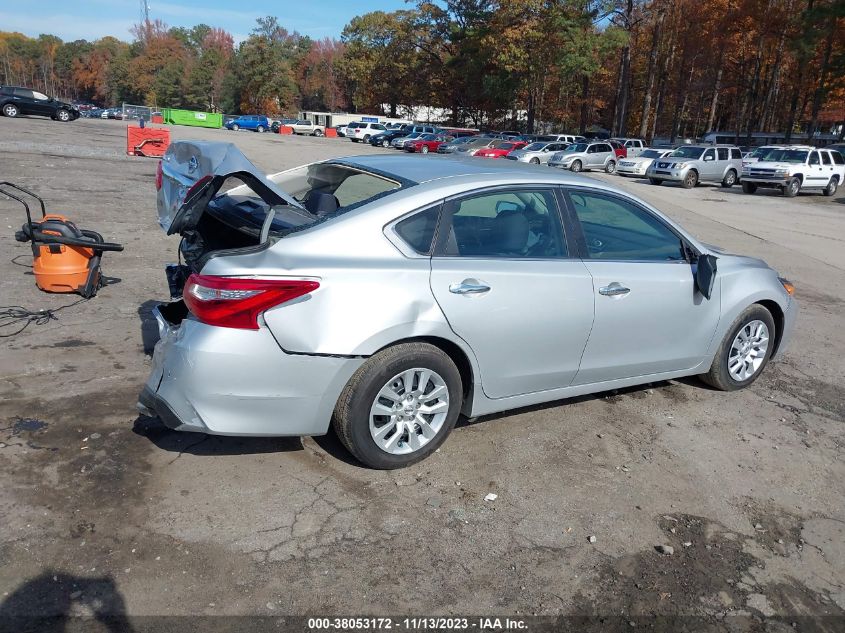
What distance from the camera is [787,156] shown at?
26188 mm

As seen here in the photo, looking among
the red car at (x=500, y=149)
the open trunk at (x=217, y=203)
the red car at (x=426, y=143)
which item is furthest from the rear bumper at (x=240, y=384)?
the red car at (x=426, y=143)

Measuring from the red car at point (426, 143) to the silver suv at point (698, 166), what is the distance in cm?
1801

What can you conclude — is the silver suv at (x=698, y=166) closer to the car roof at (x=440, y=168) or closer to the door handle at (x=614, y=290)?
the car roof at (x=440, y=168)

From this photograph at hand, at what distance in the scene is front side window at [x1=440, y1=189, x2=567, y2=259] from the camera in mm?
3740

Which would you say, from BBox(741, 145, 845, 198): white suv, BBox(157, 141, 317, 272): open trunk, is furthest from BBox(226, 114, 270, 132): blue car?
BBox(157, 141, 317, 272): open trunk

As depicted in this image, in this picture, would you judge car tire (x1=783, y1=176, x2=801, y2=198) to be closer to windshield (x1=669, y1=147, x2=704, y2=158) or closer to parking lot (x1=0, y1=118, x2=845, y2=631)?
windshield (x1=669, y1=147, x2=704, y2=158)

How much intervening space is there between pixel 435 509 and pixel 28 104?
45548 millimetres

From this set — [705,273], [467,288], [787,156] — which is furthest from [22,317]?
[787,156]

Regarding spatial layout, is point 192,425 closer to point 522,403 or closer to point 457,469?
point 457,469

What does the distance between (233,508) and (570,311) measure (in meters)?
2.19

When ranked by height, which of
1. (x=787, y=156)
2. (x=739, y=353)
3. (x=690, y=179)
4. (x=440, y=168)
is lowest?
(x=690, y=179)

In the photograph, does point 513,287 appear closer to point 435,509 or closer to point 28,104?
point 435,509

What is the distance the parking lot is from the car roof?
1602 millimetres

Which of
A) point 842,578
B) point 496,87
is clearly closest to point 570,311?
point 842,578
